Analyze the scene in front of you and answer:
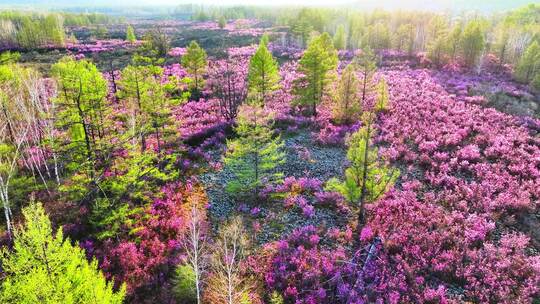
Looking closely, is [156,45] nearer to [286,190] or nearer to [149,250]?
[286,190]

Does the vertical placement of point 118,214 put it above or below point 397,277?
above

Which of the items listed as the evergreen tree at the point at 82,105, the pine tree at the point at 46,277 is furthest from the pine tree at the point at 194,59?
the pine tree at the point at 46,277

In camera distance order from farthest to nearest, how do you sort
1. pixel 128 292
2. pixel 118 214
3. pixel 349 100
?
pixel 349 100 < pixel 118 214 < pixel 128 292

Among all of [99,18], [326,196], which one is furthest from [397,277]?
[99,18]

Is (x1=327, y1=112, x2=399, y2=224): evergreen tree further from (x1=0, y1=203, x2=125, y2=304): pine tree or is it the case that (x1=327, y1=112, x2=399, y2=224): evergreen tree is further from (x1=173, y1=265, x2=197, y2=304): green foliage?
(x1=0, y1=203, x2=125, y2=304): pine tree

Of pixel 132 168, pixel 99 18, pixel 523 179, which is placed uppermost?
pixel 99 18

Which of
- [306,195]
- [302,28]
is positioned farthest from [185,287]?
[302,28]

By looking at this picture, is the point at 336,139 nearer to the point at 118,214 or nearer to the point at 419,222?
the point at 419,222
